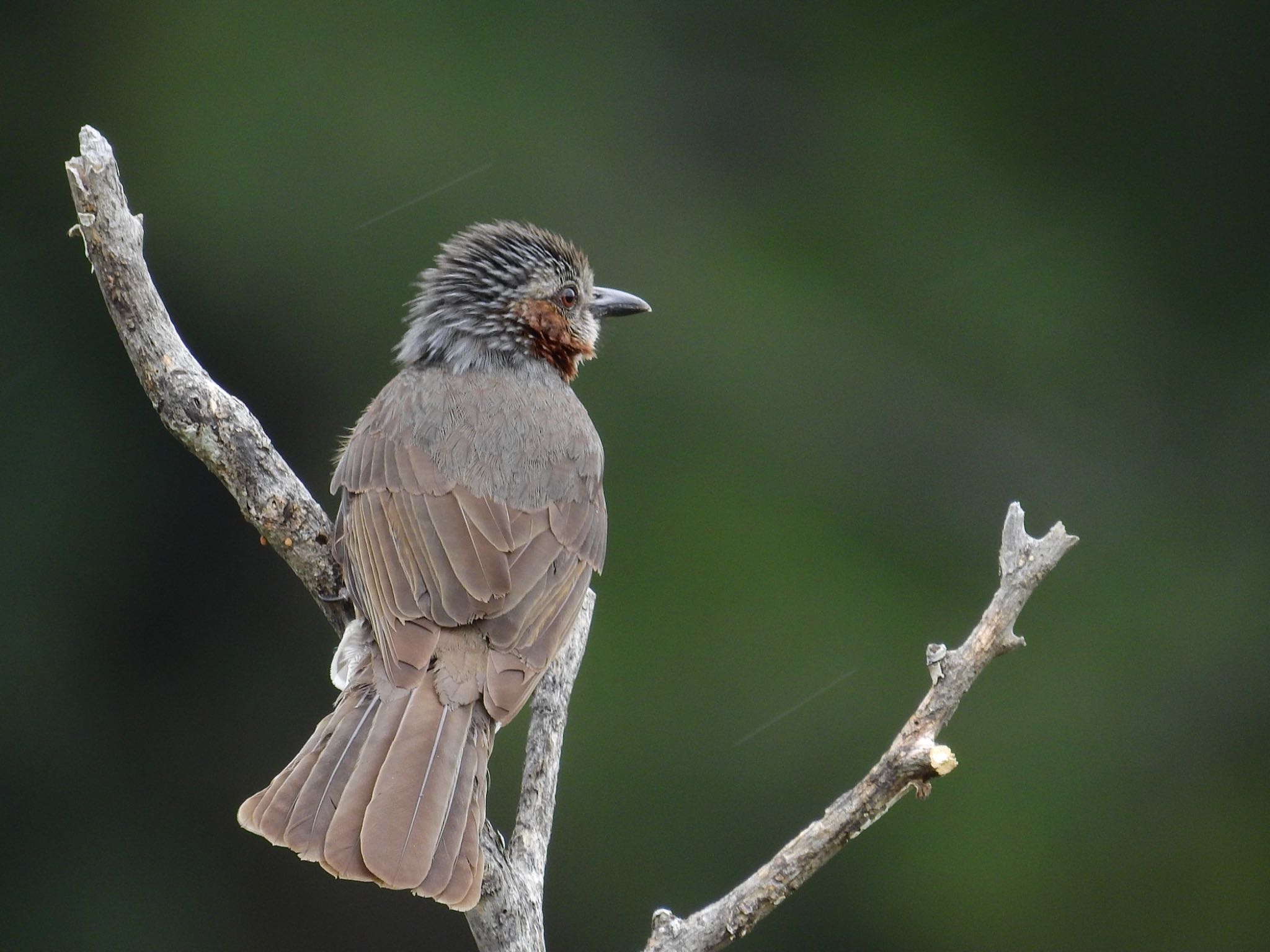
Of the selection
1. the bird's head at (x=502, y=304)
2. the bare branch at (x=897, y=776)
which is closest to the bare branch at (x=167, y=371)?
the bird's head at (x=502, y=304)

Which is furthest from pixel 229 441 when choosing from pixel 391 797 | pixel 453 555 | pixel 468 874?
pixel 468 874

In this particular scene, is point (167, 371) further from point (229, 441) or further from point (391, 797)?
point (391, 797)

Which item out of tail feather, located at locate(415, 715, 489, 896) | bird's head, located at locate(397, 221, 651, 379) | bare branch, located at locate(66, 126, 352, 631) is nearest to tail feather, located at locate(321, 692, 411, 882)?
tail feather, located at locate(415, 715, 489, 896)

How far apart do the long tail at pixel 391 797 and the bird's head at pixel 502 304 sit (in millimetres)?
1474

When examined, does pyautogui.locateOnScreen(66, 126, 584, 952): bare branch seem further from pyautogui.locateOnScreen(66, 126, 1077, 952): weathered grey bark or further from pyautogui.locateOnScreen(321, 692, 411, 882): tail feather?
pyautogui.locateOnScreen(321, 692, 411, 882): tail feather

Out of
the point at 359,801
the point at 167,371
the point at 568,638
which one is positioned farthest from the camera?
the point at 568,638

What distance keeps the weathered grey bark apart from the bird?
206 millimetres

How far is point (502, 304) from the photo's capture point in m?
4.62

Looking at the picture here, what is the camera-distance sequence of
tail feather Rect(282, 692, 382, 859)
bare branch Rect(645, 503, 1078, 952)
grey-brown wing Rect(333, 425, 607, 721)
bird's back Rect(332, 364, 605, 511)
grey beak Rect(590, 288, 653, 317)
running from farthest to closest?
grey beak Rect(590, 288, 653, 317), bird's back Rect(332, 364, 605, 511), grey-brown wing Rect(333, 425, 607, 721), tail feather Rect(282, 692, 382, 859), bare branch Rect(645, 503, 1078, 952)

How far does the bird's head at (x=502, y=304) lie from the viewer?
454cm

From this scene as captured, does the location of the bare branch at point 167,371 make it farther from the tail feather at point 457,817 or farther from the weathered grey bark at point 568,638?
the tail feather at point 457,817

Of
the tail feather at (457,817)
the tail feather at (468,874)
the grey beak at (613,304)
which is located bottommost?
the tail feather at (468,874)

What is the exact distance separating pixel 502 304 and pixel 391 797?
80.1 inches

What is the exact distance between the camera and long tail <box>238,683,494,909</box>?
286 cm
